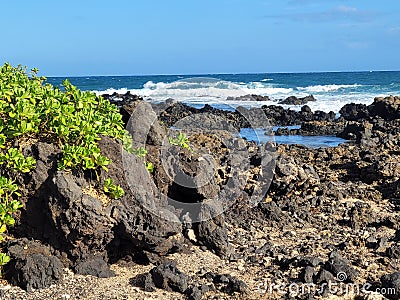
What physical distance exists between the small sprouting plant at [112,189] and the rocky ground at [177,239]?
0.08 meters

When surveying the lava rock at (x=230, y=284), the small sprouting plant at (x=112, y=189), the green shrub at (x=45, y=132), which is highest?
the green shrub at (x=45, y=132)

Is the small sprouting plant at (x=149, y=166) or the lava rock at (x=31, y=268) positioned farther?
the small sprouting plant at (x=149, y=166)

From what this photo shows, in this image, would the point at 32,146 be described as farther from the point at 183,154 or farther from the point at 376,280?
the point at 376,280

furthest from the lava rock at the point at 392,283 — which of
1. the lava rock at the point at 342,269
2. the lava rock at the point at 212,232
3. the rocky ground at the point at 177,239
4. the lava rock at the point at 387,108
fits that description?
the lava rock at the point at 387,108

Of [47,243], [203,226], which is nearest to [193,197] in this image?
[203,226]

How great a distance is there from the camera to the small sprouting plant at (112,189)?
16.1 feet

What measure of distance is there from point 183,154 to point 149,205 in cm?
105

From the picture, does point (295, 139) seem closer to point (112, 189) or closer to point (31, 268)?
point (112, 189)

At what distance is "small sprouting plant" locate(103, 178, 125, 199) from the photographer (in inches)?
194

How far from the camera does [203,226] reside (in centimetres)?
566

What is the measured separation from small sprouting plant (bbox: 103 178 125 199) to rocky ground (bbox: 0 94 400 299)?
8 centimetres

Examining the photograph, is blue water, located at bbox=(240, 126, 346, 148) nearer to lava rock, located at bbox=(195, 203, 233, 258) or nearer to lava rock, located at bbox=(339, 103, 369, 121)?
lava rock, located at bbox=(339, 103, 369, 121)

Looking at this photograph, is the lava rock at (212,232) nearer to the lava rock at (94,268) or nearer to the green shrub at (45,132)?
the green shrub at (45,132)

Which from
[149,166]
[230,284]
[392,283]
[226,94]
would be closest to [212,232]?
[230,284]
